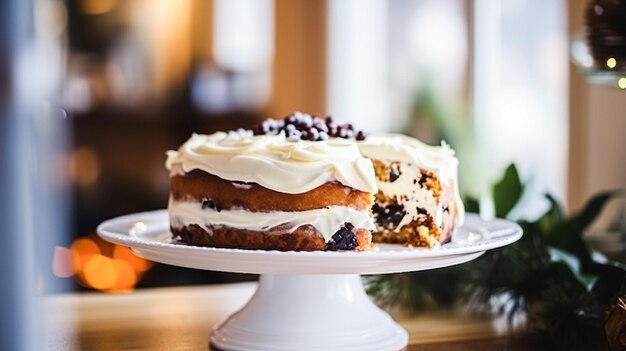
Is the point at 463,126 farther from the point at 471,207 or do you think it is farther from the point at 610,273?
the point at 610,273

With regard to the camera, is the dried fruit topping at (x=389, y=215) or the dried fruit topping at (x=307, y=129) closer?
the dried fruit topping at (x=307, y=129)

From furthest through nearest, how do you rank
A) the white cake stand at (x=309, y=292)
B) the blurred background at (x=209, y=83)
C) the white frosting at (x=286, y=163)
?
the blurred background at (x=209, y=83)
the white frosting at (x=286, y=163)
the white cake stand at (x=309, y=292)

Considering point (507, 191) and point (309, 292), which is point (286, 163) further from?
point (507, 191)

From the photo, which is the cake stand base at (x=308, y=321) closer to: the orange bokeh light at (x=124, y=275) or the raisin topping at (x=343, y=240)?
the raisin topping at (x=343, y=240)

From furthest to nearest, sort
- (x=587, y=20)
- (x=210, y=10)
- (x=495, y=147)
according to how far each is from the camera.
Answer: (x=210, y=10) → (x=495, y=147) → (x=587, y=20)

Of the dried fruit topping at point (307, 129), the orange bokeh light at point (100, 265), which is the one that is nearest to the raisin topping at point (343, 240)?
the dried fruit topping at point (307, 129)

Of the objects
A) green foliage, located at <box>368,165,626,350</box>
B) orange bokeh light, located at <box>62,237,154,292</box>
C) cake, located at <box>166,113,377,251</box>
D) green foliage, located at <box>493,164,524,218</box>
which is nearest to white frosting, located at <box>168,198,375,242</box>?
cake, located at <box>166,113,377,251</box>

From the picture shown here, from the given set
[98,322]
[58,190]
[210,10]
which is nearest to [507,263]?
[98,322]
